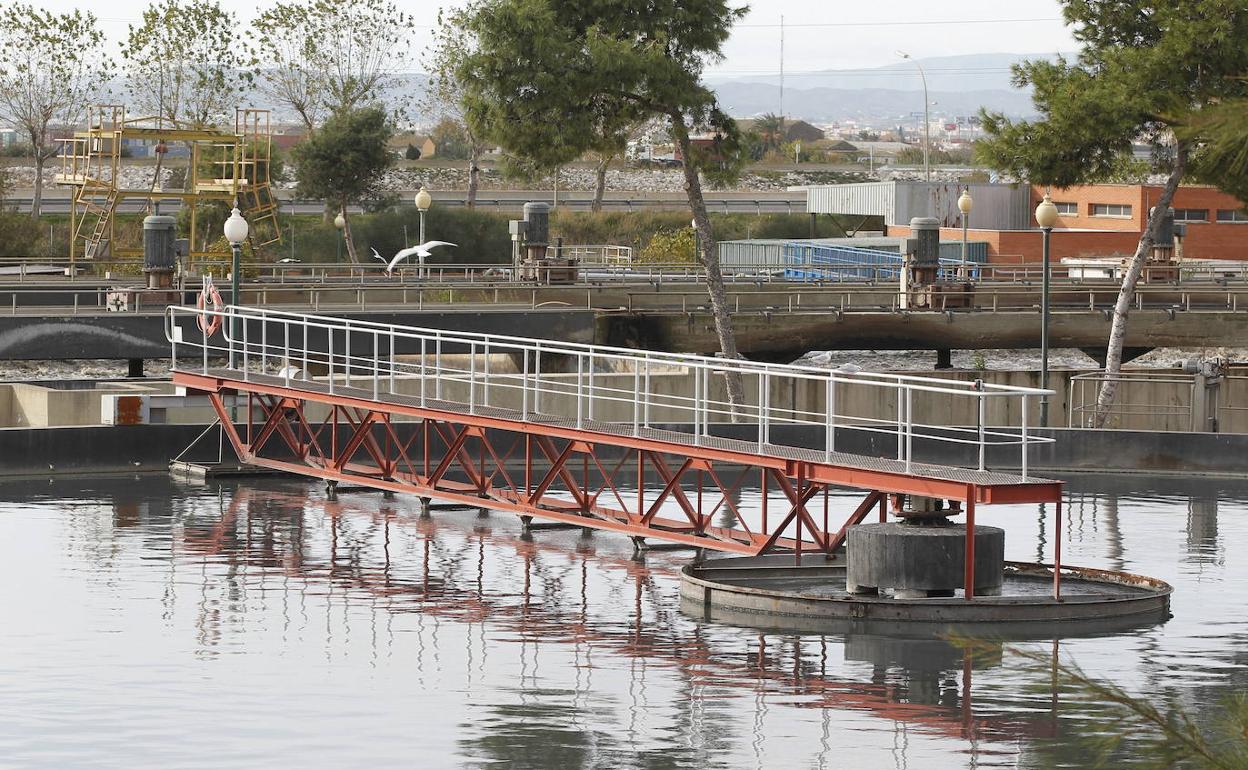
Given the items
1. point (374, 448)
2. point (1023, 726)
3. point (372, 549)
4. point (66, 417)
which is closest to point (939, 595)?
point (1023, 726)

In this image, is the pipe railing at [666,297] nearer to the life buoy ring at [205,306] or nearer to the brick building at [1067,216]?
the life buoy ring at [205,306]

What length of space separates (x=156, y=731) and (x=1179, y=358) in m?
61.7

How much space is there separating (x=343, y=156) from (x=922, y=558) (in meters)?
62.6

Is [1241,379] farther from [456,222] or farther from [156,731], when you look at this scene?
[456,222]

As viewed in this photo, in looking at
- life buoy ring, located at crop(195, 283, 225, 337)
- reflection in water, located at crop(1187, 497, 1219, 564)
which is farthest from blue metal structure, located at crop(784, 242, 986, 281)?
reflection in water, located at crop(1187, 497, 1219, 564)

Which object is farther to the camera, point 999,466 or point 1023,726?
point 999,466

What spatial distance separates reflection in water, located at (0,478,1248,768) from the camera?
15.6m

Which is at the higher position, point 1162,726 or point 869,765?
point 1162,726

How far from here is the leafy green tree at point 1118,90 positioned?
3512 centimetres

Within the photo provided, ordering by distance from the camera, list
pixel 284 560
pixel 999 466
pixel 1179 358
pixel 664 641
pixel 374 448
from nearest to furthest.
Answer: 1. pixel 664 641
2. pixel 284 560
3. pixel 374 448
4. pixel 999 466
5. pixel 1179 358

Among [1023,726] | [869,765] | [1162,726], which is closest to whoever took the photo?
[1162,726]

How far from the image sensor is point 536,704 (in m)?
16.9

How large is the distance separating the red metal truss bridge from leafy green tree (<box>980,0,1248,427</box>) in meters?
5.45

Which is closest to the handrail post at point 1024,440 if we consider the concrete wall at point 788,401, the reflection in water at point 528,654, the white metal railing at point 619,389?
the reflection in water at point 528,654
